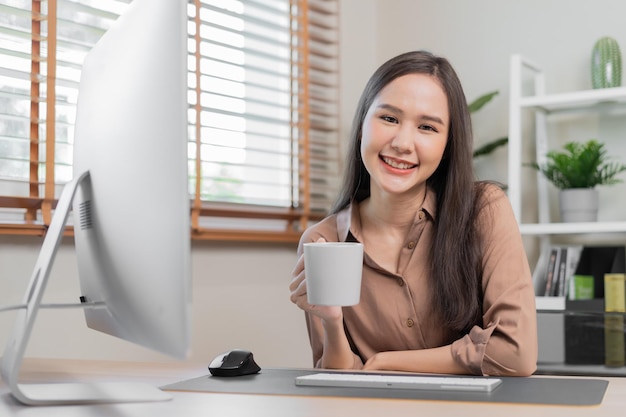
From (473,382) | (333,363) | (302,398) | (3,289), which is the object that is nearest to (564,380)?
(473,382)

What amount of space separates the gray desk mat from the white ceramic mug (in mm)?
141

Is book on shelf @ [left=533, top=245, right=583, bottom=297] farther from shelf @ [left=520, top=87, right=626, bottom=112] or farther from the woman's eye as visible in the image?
the woman's eye

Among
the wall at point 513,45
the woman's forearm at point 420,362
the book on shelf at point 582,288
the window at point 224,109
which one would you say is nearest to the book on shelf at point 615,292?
the book on shelf at point 582,288

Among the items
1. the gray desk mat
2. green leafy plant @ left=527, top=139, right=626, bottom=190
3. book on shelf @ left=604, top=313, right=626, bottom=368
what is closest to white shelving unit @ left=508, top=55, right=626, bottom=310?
green leafy plant @ left=527, top=139, right=626, bottom=190

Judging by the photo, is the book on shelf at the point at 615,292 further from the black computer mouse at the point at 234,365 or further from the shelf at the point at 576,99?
the black computer mouse at the point at 234,365

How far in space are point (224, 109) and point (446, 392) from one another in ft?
6.12

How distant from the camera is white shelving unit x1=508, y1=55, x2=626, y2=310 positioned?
2.68 meters

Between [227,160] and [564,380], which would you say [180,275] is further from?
[227,160]

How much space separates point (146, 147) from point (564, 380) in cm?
72

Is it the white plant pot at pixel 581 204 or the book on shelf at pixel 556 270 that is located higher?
the white plant pot at pixel 581 204

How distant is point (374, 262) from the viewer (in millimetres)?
1781

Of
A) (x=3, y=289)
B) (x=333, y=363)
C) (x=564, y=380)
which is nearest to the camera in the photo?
(x=564, y=380)

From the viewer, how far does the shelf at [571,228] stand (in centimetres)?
261

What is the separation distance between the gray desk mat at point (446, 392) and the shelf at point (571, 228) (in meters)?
1.44
